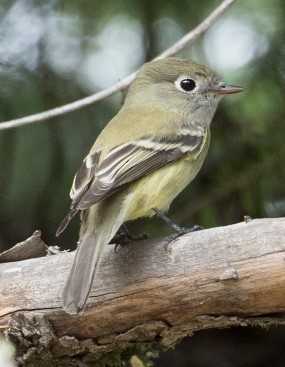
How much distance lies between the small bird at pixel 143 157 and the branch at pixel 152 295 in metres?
0.18

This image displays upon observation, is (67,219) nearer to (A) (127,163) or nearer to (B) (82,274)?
(B) (82,274)

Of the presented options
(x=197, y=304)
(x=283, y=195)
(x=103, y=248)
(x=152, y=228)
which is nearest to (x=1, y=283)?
(x=103, y=248)

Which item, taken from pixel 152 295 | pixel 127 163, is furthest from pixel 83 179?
pixel 152 295

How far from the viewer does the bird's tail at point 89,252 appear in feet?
9.70

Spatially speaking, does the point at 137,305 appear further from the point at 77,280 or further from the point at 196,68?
the point at 196,68

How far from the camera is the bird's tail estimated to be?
2.96m

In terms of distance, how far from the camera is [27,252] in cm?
361

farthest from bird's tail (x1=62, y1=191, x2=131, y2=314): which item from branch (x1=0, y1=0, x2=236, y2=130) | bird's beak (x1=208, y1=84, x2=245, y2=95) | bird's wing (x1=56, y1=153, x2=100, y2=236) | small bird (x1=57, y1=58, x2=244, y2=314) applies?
bird's beak (x1=208, y1=84, x2=245, y2=95)

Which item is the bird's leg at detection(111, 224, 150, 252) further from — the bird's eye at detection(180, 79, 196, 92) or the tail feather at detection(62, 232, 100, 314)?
the bird's eye at detection(180, 79, 196, 92)

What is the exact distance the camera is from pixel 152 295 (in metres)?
3.09

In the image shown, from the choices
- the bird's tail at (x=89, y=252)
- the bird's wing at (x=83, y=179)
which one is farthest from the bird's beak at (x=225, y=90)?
the bird's tail at (x=89, y=252)

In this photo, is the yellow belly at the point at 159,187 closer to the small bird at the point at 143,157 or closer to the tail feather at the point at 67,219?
the small bird at the point at 143,157

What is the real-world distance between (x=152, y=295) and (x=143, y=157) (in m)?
0.67

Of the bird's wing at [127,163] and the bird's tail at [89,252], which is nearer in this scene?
the bird's tail at [89,252]
